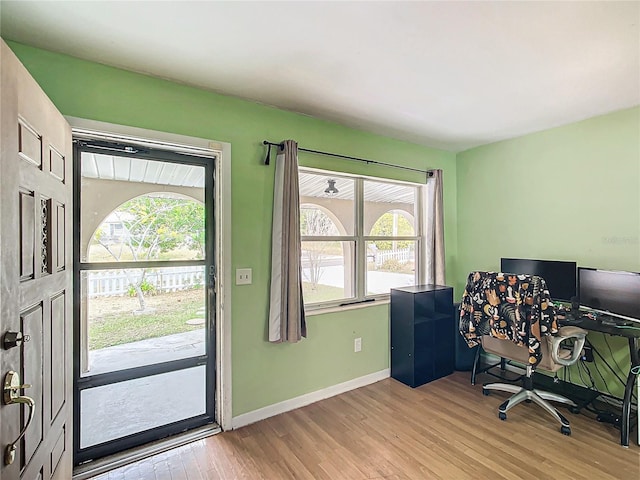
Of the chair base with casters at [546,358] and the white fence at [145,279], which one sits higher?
the white fence at [145,279]

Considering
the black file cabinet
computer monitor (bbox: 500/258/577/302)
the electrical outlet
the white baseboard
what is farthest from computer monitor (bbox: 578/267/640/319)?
the electrical outlet

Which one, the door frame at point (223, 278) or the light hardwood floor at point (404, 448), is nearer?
the light hardwood floor at point (404, 448)

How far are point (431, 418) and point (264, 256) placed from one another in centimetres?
188

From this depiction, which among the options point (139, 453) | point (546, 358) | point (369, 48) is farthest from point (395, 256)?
point (139, 453)

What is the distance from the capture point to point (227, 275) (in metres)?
2.46

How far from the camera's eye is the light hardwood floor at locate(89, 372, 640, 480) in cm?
200

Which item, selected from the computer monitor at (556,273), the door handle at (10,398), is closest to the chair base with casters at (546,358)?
the computer monitor at (556,273)

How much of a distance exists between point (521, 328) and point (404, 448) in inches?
49.0

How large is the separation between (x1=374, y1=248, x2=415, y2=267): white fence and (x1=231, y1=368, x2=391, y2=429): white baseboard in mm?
1161

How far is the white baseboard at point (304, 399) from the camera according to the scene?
8.37 feet

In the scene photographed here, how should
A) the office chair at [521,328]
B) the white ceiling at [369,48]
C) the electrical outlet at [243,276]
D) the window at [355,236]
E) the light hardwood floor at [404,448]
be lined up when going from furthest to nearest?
1. the window at [355,236]
2. the electrical outlet at [243,276]
3. the office chair at [521,328]
4. the light hardwood floor at [404,448]
5. the white ceiling at [369,48]

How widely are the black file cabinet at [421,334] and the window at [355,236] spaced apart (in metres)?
0.36

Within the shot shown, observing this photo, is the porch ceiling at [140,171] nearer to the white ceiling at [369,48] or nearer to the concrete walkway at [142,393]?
the white ceiling at [369,48]

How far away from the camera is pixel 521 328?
2477 millimetres
